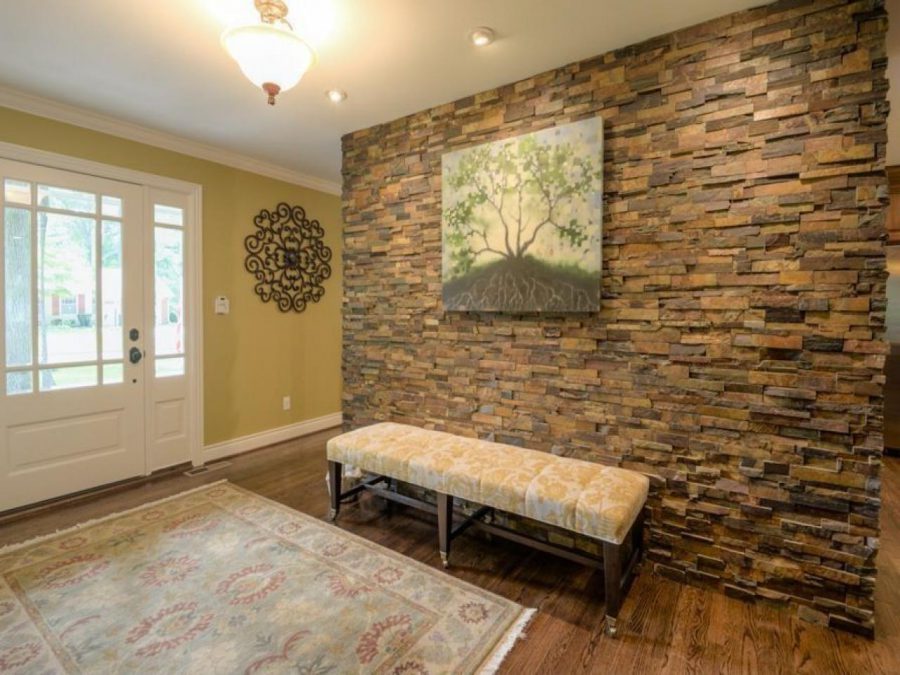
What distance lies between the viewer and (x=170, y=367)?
11.6 feet

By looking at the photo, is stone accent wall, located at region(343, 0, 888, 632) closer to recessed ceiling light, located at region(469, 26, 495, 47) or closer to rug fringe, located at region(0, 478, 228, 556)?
recessed ceiling light, located at region(469, 26, 495, 47)

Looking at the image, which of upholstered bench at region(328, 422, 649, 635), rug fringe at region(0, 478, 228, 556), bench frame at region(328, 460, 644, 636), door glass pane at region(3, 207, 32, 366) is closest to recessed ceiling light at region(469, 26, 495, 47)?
upholstered bench at region(328, 422, 649, 635)

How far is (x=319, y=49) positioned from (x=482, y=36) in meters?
0.83

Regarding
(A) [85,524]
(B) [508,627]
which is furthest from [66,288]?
(B) [508,627]

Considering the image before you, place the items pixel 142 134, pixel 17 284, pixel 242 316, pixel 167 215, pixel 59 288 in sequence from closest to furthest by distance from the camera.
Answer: pixel 17 284 < pixel 59 288 < pixel 142 134 < pixel 167 215 < pixel 242 316

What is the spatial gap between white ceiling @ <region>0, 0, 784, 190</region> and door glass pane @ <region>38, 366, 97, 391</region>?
5.72 ft

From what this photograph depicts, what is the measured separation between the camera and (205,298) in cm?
372

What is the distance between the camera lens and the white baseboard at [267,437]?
12.6 feet

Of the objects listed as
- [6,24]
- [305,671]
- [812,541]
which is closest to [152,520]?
[305,671]

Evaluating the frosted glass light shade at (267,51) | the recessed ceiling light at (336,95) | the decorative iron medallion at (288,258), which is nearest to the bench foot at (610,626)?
the frosted glass light shade at (267,51)

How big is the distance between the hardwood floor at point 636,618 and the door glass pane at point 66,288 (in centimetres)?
108

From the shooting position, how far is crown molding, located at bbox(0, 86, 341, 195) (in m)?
2.75

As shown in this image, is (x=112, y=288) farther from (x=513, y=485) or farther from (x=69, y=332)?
(x=513, y=485)

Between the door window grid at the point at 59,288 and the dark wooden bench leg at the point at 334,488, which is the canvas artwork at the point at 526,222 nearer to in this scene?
the dark wooden bench leg at the point at 334,488
